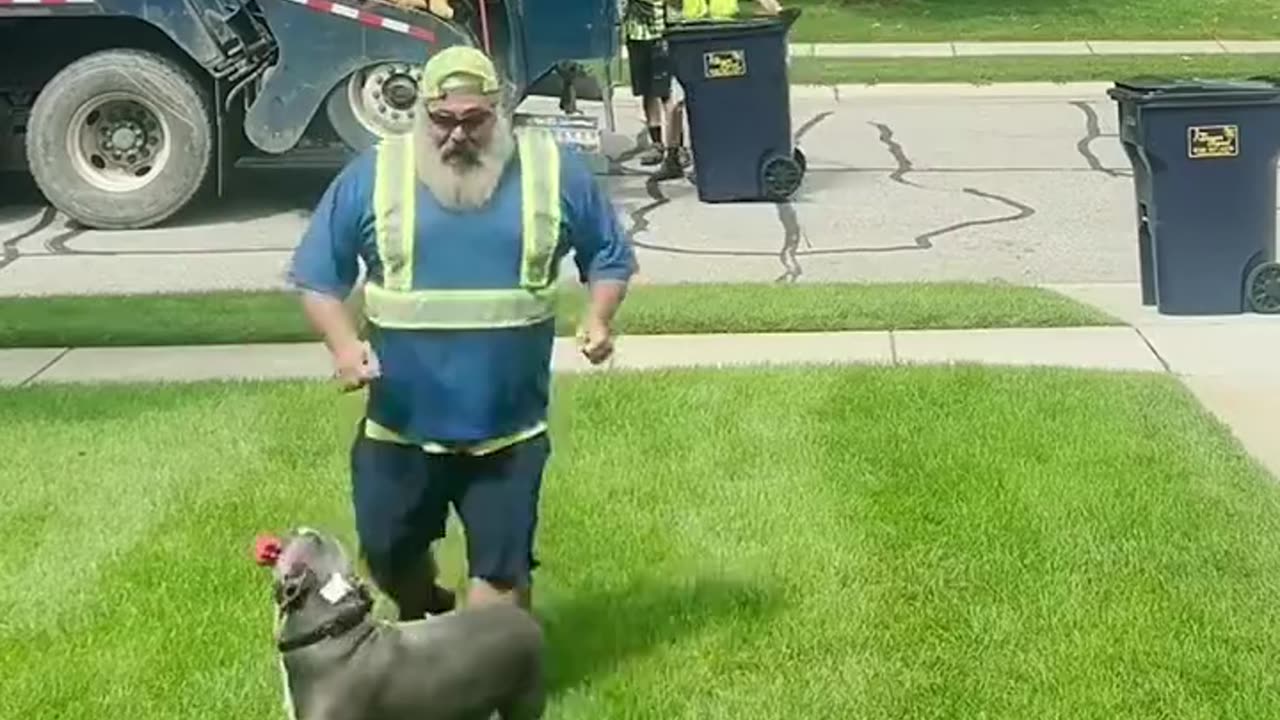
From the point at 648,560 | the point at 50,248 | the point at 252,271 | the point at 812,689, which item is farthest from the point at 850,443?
the point at 50,248

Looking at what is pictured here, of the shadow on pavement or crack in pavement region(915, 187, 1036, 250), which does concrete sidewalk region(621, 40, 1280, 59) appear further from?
the shadow on pavement

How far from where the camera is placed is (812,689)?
5.50 m

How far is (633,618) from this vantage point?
240 inches

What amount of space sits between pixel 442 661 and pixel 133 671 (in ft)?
4.32

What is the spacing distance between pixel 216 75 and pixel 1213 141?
217 inches

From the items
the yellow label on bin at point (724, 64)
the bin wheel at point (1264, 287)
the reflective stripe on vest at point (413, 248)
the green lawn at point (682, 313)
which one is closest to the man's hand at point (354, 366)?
the reflective stripe on vest at point (413, 248)

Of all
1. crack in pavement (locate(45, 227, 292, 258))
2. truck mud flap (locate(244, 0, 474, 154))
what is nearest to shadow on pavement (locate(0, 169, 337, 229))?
crack in pavement (locate(45, 227, 292, 258))

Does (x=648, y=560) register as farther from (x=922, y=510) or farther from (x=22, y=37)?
(x=22, y=37)

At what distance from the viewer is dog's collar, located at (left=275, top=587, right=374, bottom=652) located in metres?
4.54

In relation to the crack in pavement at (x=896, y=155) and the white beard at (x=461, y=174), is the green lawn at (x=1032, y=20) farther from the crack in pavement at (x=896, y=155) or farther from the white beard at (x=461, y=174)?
the white beard at (x=461, y=174)

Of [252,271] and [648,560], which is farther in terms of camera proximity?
[252,271]

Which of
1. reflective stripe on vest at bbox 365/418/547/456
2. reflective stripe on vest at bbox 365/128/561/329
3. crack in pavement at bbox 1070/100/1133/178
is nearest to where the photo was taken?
reflective stripe on vest at bbox 365/128/561/329

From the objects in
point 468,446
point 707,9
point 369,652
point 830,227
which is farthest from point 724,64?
point 369,652

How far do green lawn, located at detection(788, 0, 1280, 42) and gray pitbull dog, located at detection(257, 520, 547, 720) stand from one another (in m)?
20.9
